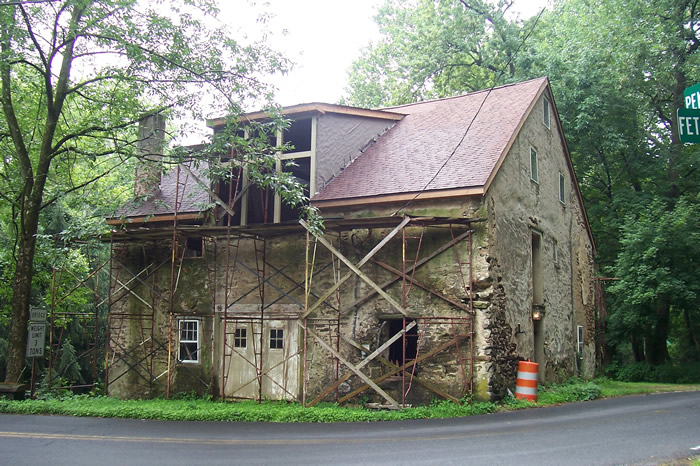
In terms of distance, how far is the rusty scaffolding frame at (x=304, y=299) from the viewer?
12.9 m

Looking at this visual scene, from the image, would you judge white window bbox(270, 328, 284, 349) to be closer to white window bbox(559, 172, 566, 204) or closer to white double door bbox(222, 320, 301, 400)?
white double door bbox(222, 320, 301, 400)

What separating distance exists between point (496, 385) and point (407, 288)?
2801mm

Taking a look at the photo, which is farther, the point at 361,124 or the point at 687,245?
the point at 687,245

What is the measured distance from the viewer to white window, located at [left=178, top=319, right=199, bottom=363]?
16047 mm

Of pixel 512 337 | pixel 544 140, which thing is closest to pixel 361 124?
pixel 544 140

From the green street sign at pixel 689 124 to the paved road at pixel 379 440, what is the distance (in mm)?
4457

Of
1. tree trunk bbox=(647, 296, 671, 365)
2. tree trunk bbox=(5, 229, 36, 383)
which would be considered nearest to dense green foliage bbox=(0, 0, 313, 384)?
tree trunk bbox=(5, 229, 36, 383)

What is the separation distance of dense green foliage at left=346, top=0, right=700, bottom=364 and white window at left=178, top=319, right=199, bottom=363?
12.2 meters

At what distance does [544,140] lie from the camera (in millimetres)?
18406

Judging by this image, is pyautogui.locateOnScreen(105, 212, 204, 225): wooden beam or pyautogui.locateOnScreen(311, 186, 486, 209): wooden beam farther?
pyautogui.locateOnScreen(105, 212, 204, 225): wooden beam

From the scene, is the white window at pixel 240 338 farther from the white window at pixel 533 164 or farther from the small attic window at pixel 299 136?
the white window at pixel 533 164

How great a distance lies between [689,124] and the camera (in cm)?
456

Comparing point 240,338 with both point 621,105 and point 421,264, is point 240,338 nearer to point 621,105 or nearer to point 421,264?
point 421,264

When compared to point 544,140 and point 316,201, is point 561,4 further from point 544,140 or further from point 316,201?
point 316,201
